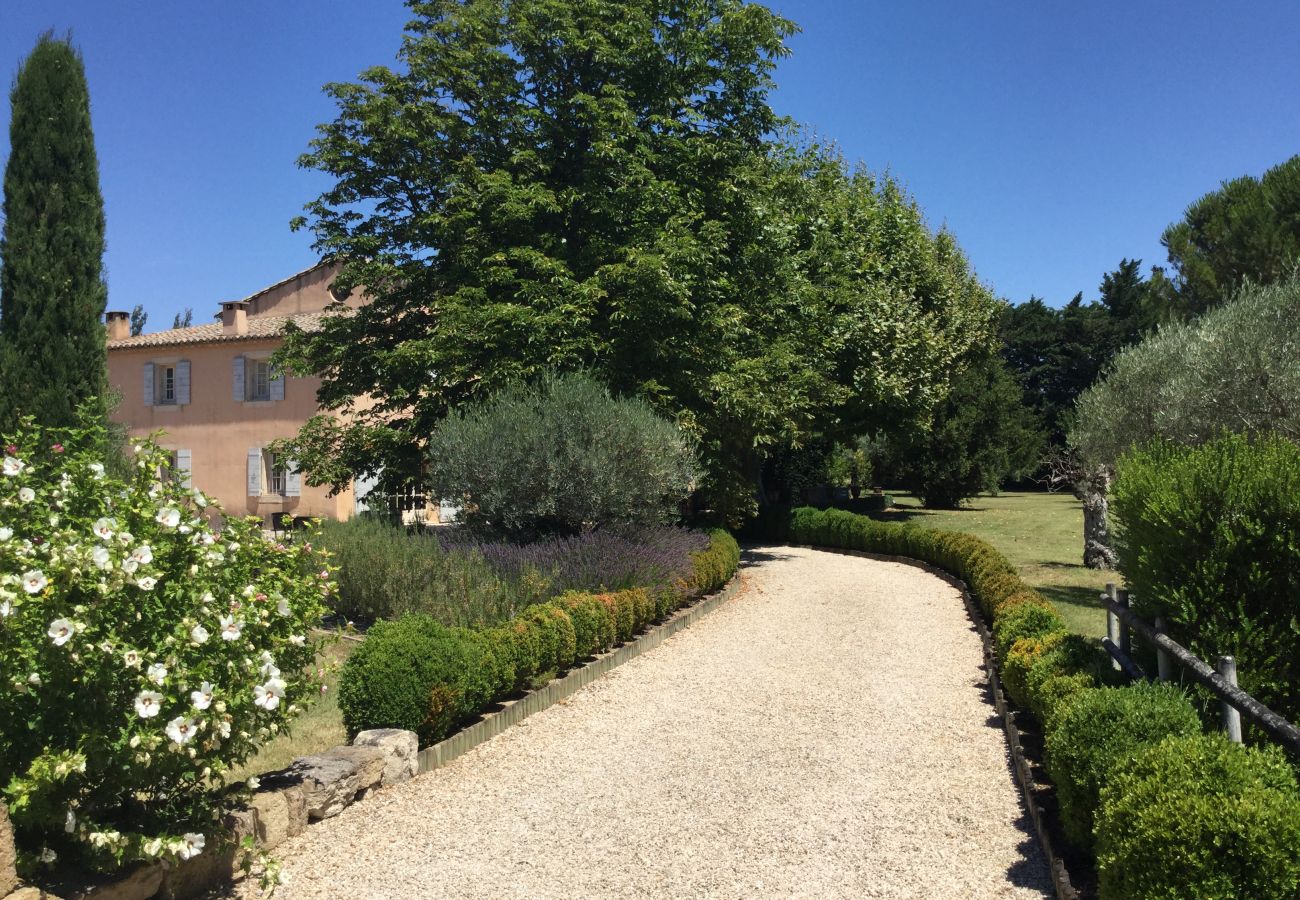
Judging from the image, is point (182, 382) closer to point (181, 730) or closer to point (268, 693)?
point (268, 693)

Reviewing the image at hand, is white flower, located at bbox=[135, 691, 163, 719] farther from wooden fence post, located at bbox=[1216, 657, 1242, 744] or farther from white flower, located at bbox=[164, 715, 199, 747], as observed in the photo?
wooden fence post, located at bbox=[1216, 657, 1242, 744]

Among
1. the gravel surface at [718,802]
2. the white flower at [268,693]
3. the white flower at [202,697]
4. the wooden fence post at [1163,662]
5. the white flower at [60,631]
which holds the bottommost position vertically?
the gravel surface at [718,802]

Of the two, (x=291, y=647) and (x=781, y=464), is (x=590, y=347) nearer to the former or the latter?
(x=291, y=647)

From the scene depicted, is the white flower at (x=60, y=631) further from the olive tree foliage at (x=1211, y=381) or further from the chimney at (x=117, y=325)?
the chimney at (x=117, y=325)

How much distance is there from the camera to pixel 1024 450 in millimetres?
37250

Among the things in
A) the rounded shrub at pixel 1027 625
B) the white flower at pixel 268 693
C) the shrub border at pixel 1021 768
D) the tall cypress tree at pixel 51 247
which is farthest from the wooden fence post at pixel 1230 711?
the tall cypress tree at pixel 51 247

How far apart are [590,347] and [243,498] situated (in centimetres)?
1929

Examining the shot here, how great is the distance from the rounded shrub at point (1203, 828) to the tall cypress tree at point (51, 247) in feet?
46.3

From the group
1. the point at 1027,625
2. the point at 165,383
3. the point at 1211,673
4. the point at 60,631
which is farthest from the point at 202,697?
the point at 165,383

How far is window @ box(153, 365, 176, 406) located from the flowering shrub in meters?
29.5

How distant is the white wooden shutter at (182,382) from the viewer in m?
30.5

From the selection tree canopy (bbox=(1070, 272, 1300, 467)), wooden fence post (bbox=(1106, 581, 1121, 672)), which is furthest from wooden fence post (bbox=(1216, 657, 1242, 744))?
tree canopy (bbox=(1070, 272, 1300, 467))

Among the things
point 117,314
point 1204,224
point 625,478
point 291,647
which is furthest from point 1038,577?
point 117,314

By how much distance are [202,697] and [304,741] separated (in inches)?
136
